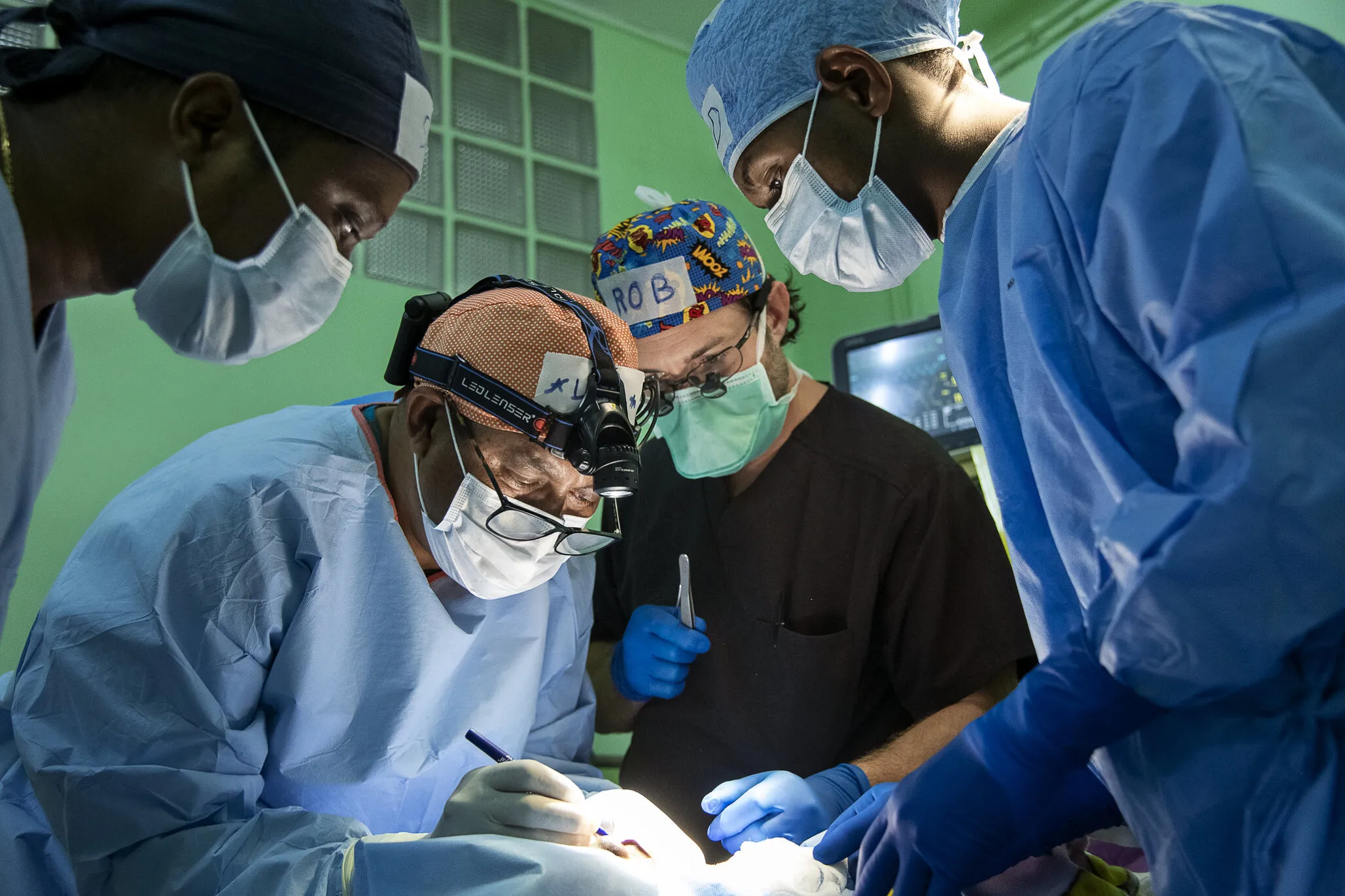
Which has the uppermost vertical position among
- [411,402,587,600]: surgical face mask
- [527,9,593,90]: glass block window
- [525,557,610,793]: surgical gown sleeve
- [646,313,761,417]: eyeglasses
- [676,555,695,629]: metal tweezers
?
[527,9,593,90]: glass block window

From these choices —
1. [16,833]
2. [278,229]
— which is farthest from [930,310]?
[16,833]

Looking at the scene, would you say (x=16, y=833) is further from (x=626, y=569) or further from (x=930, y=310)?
(x=930, y=310)

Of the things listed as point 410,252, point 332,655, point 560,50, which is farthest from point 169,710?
point 560,50

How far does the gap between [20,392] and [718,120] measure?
1.00 meters

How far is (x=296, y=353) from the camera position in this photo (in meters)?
2.94

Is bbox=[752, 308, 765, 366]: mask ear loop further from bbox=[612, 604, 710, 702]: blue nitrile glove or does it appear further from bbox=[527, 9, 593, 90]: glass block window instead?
bbox=[527, 9, 593, 90]: glass block window

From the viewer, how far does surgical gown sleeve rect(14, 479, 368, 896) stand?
1291 mm

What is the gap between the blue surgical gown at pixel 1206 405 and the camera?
0.76 m

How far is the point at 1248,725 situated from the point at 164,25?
135cm

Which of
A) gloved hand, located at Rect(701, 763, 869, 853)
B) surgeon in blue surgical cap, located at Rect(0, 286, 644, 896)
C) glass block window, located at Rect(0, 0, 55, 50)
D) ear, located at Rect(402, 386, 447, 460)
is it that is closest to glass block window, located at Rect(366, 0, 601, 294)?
glass block window, located at Rect(0, 0, 55, 50)

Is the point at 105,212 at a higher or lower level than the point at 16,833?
higher

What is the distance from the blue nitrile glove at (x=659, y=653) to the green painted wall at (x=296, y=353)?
1.43 meters

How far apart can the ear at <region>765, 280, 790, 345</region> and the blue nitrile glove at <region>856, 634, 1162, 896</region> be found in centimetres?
137

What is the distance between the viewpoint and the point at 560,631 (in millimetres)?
1878
